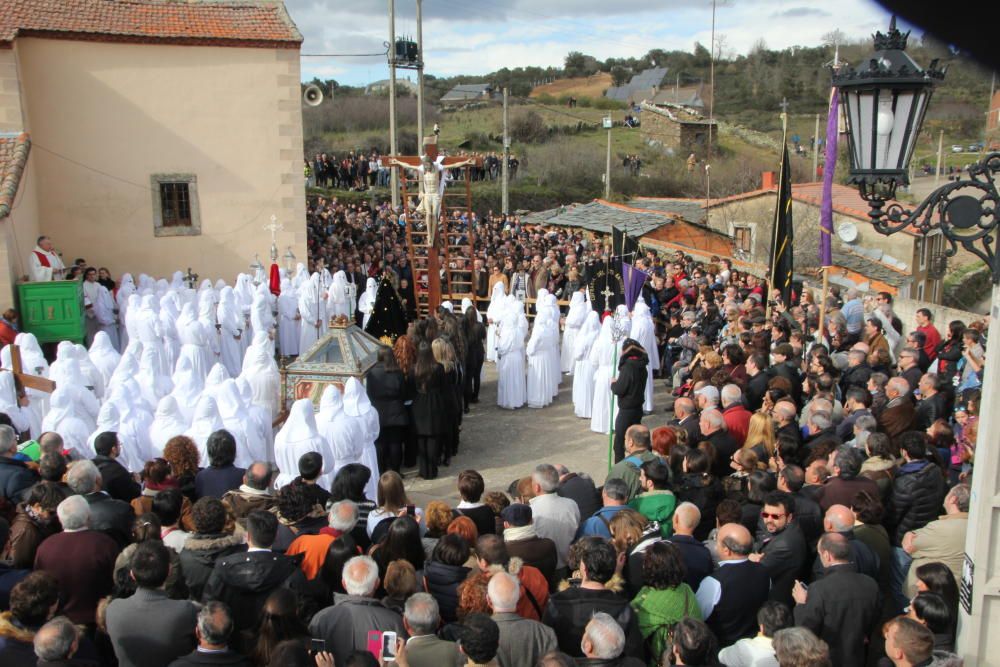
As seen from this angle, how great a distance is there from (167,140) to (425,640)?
17.0 m

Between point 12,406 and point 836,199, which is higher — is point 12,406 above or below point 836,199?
below

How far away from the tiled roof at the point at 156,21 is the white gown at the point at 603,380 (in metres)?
10.9

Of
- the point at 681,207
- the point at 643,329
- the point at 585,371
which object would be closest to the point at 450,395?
the point at 585,371

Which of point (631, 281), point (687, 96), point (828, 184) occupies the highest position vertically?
point (687, 96)

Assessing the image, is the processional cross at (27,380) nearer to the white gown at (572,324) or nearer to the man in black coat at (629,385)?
the man in black coat at (629,385)

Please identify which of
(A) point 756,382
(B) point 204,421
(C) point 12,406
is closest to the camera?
(B) point 204,421

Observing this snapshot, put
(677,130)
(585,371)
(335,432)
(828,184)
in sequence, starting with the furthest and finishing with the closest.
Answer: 1. (677,130)
2. (585,371)
3. (828,184)
4. (335,432)

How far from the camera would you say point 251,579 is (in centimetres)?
490

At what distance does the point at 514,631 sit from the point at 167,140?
1704 centimetres

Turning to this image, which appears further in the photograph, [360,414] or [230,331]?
[230,331]

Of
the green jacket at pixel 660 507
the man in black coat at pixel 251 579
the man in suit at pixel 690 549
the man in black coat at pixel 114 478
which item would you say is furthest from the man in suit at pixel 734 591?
the man in black coat at pixel 114 478

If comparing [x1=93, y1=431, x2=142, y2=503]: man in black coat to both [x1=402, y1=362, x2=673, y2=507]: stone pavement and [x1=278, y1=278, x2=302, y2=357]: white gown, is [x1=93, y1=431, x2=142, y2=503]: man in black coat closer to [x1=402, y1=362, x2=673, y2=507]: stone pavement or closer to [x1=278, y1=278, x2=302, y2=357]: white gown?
[x1=402, y1=362, x2=673, y2=507]: stone pavement

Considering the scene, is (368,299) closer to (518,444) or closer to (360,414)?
(518,444)

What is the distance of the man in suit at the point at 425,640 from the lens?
14.2 feet
